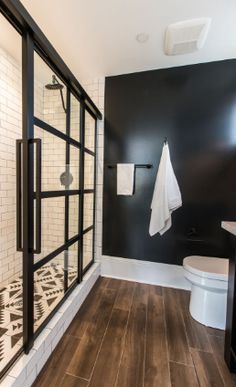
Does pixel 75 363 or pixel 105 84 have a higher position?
pixel 105 84

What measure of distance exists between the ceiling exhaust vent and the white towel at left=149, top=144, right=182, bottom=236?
3.11 ft

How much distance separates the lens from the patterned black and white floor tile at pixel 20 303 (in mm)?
1251

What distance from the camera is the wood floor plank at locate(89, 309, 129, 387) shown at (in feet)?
3.70

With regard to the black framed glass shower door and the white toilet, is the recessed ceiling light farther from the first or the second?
the white toilet

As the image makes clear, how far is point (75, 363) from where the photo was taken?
1.22m

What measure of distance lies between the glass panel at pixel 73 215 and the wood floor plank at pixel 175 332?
117 centimetres

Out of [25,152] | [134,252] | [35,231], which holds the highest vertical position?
[25,152]

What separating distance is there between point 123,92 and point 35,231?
6.36 feet

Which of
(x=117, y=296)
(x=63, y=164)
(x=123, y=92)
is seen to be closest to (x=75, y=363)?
(x=117, y=296)

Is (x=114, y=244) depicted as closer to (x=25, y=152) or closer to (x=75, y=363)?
(x=75, y=363)

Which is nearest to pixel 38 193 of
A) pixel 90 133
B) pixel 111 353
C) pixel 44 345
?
pixel 44 345

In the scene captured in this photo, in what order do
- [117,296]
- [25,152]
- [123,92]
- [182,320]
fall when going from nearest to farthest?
[25,152] < [182,320] < [117,296] < [123,92]

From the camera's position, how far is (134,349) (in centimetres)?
135

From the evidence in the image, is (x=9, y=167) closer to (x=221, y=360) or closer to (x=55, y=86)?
(x=55, y=86)
